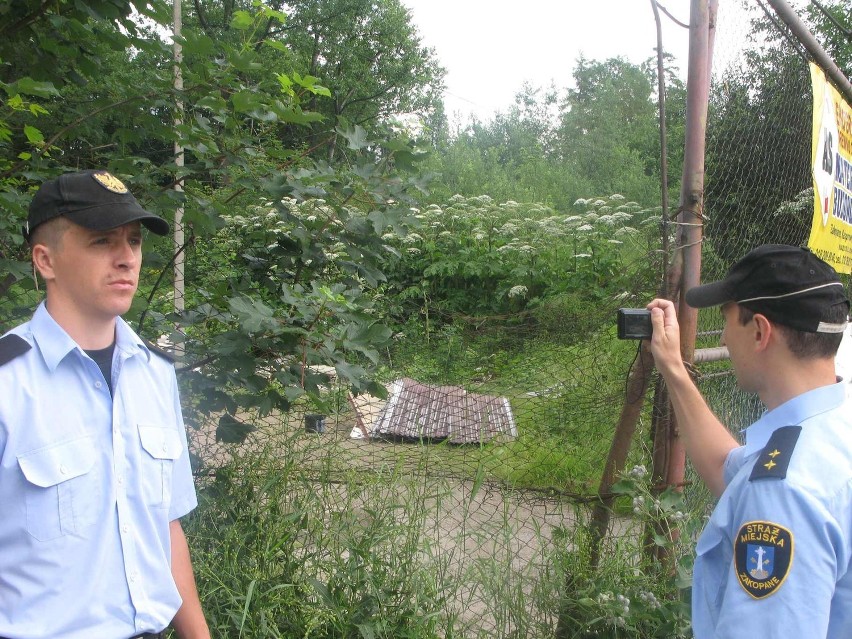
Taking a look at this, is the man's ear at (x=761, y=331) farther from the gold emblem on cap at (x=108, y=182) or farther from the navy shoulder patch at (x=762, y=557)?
the gold emblem on cap at (x=108, y=182)

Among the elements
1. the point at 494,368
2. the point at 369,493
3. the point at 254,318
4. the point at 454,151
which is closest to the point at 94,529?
the point at 254,318

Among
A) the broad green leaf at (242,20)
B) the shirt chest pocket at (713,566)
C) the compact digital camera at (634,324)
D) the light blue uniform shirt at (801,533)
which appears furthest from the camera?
the broad green leaf at (242,20)

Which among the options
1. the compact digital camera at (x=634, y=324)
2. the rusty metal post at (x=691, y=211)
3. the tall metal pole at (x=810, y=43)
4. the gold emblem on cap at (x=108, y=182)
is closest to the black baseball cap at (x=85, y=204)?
the gold emblem on cap at (x=108, y=182)

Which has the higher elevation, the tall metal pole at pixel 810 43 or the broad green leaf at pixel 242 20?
the broad green leaf at pixel 242 20

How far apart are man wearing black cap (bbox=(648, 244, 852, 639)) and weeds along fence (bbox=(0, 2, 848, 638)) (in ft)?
3.26

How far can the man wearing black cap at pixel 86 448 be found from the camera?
143 cm

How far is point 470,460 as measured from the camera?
124 inches

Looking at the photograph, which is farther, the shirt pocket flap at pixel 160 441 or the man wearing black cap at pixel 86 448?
the shirt pocket flap at pixel 160 441

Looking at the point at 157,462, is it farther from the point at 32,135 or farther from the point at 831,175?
the point at 831,175

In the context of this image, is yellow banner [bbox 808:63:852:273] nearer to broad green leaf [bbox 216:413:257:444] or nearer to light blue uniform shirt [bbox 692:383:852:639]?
light blue uniform shirt [bbox 692:383:852:639]

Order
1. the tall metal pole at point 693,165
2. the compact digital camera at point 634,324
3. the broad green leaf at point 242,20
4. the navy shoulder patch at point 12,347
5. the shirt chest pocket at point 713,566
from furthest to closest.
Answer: the broad green leaf at point 242,20, the tall metal pole at point 693,165, the compact digital camera at point 634,324, the navy shoulder patch at point 12,347, the shirt chest pocket at point 713,566

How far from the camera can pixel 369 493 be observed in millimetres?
2762

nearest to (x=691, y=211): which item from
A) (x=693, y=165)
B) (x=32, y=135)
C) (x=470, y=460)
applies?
(x=693, y=165)

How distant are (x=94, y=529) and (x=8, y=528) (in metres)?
0.16
